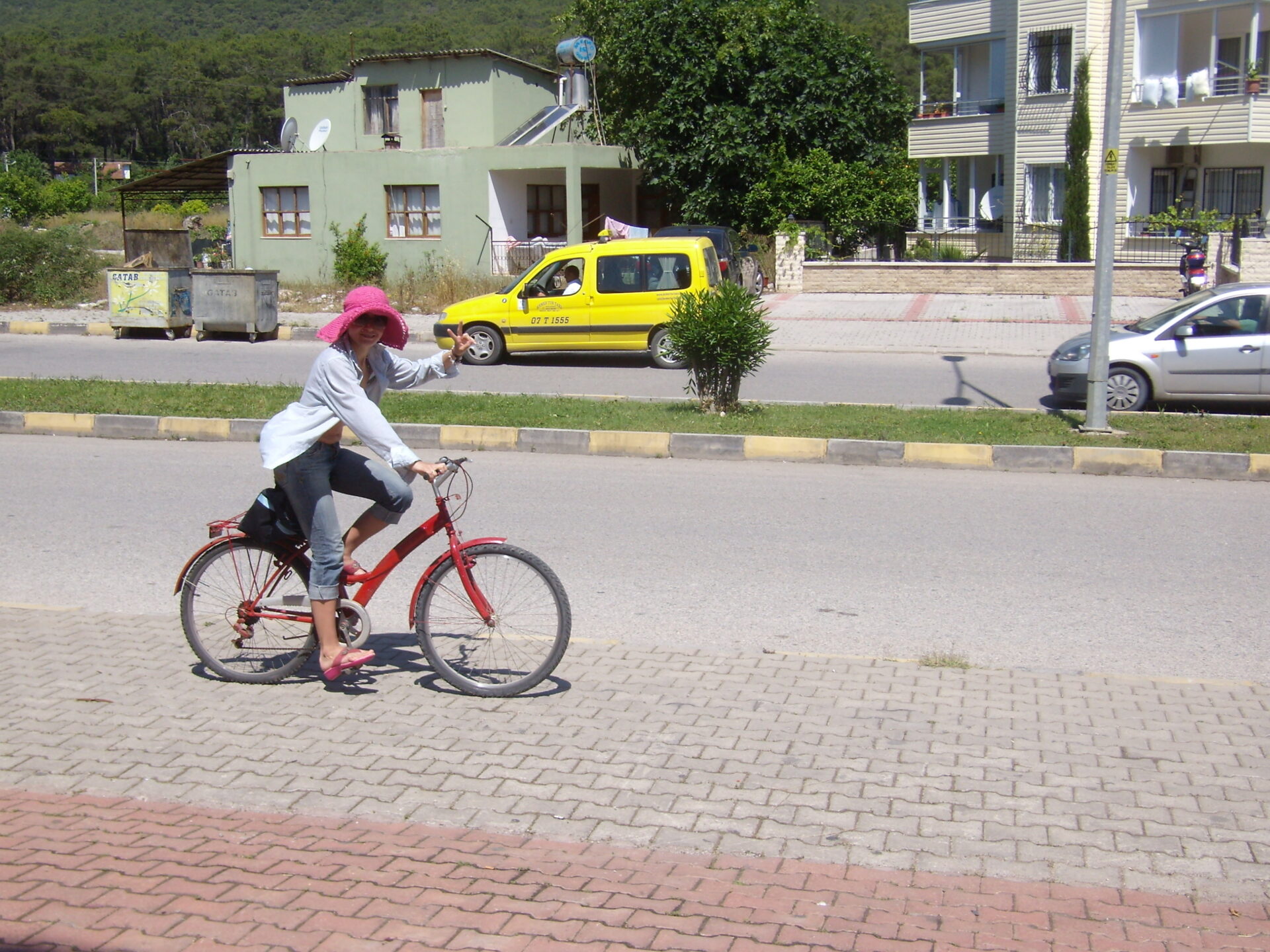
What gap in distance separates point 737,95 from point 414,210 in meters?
9.23

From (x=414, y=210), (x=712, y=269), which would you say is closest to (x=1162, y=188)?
(x=712, y=269)

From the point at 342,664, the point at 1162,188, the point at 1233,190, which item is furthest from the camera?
the point at 1162,188

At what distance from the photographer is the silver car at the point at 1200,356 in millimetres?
13203

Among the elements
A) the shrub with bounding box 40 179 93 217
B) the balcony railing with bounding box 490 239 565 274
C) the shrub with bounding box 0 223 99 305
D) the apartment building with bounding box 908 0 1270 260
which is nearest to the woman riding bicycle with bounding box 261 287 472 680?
the shrub with bounding box 0 223 99 305

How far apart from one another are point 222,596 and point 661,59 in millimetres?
30150

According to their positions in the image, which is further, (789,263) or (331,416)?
(789,263)

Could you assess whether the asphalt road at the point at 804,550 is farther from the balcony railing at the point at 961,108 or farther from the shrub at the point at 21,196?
the shrub at the point at 21,196

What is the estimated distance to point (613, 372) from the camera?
59.2ft

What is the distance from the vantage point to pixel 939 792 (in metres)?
4.36

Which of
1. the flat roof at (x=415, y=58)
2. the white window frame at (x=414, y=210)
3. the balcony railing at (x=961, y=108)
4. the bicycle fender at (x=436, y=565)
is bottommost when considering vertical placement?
the bicycle fender at (x=436, y=565)

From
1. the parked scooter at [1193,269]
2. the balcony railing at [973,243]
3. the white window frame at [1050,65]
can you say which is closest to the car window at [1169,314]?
the parked scooter at [1193,269]

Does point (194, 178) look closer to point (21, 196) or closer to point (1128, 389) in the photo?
point (21, 196)

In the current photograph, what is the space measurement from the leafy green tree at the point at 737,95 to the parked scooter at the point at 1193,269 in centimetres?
1012

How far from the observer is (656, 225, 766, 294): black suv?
2300 centimetres
